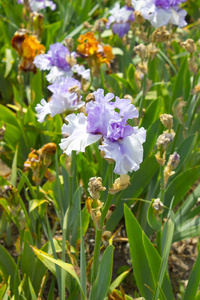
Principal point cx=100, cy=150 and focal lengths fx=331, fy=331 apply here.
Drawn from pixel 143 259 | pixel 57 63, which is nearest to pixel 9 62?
pixel 57 63

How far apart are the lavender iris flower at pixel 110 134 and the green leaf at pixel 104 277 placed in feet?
0.91

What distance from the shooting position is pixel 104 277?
941 mm

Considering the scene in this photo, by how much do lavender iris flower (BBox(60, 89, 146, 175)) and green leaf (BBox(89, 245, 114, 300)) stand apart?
0.91ft

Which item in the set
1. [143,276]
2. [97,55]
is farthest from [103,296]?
[97,55]

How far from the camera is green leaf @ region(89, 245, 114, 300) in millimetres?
911

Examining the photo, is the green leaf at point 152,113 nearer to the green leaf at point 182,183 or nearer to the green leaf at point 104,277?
the green leaf at point 182,183

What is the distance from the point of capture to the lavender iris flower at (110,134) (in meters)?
0.76

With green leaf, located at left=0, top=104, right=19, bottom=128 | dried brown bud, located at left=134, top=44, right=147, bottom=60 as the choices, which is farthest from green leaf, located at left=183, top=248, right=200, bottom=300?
green leaf, located at left=0, top=104, right=19, bottom=128

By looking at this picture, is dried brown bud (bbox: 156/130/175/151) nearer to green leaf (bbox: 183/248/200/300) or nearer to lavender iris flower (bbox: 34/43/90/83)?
green leaf (bbox: 183/248/200/300)

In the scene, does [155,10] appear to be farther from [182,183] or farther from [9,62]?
[9,62]

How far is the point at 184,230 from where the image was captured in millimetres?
1363

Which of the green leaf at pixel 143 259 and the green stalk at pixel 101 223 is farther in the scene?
the green leaf at pixel 143 259

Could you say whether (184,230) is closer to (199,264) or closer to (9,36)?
(199,264)

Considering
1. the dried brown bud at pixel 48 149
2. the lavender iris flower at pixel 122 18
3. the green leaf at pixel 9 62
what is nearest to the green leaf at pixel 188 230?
the dried brown bud at pixel 48 149
